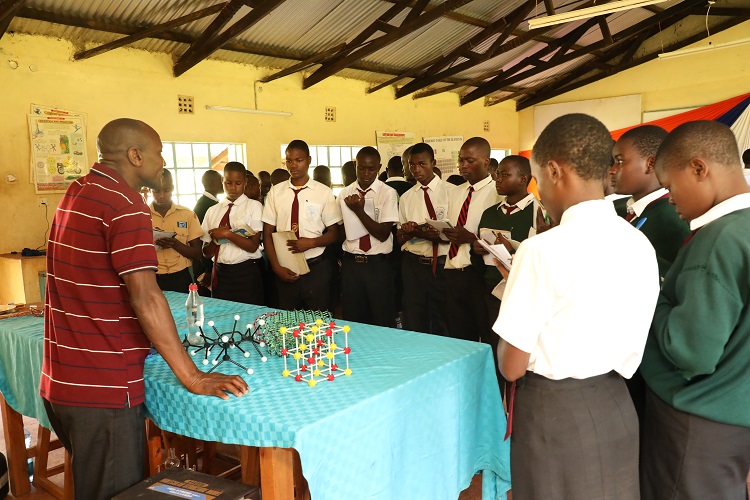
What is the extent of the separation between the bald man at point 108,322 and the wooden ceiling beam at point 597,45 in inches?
377

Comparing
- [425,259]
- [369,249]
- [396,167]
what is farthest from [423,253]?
[396,167]

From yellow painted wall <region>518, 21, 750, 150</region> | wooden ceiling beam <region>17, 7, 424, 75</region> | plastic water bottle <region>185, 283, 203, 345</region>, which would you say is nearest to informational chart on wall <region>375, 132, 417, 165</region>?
wooden ceiling beam <region>17, 7, 424, 75</region>

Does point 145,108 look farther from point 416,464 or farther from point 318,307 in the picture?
point 416,464

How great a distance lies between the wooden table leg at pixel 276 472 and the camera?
1.59 metres

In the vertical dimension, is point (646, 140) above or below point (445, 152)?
below

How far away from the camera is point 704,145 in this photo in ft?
5.15

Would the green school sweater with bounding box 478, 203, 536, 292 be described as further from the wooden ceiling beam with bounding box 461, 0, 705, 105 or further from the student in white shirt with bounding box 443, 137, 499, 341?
the wooden ceiling beam with bounding box 461, 0, 705, 105

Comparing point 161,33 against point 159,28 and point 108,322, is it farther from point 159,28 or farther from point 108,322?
point 108,322

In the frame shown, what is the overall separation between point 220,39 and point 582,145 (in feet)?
18.7

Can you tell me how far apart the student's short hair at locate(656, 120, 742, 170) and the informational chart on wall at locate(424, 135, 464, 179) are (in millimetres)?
8832

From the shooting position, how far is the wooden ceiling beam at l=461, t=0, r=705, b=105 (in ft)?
29.8

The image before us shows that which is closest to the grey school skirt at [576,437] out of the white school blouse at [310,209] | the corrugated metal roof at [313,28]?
the white school blouse at [310,209]

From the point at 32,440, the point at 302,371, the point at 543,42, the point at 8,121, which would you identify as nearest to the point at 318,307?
the point at 32,440

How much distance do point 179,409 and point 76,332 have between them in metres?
0.41
